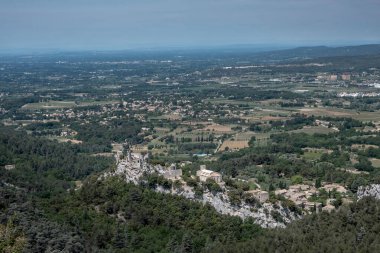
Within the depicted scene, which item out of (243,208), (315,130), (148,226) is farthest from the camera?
(315,130)

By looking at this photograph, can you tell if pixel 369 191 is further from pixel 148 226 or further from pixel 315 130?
Result: pixel 315 130

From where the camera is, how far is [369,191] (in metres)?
40.5

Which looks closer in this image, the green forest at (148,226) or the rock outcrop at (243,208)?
the green forest at (148,226)

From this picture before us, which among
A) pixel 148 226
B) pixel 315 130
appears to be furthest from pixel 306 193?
pixel 315 130

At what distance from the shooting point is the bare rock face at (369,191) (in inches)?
1561

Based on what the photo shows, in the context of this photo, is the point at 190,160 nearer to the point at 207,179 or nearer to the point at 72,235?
the point at 207,179

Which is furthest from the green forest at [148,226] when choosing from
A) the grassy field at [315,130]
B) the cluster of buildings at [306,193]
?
the grassy field at [315,130]

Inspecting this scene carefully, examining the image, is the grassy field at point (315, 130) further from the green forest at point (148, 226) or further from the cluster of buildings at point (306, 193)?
the green forest at point (148, 226)

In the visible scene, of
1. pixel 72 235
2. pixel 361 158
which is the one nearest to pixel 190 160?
pixel 361 158

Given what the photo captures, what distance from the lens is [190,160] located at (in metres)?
68.9

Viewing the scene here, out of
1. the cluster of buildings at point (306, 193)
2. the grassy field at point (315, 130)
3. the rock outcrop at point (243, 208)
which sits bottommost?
the grassy field at point (315, 130)

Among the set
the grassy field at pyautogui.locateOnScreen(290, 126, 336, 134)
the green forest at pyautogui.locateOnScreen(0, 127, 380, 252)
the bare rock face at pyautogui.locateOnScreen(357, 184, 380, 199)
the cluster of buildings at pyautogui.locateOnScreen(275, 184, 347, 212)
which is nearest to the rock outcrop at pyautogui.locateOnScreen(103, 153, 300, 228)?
the green forest at pyautogui.locateOnScreen(0, 127, 380, 252)

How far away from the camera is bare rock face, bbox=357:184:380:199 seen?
39.6 meters

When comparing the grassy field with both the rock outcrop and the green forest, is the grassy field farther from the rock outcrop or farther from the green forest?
the green forest
